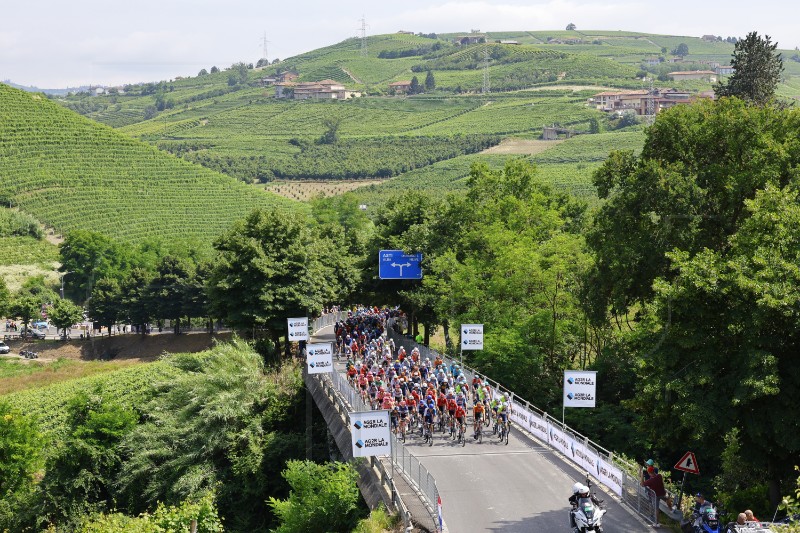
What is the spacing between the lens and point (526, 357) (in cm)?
4184

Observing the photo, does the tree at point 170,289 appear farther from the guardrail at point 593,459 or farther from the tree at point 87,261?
the guardrail at point 593,459

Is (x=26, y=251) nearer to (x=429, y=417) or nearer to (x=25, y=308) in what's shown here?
(x=25, y=308)

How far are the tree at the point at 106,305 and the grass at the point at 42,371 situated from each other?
379 inches

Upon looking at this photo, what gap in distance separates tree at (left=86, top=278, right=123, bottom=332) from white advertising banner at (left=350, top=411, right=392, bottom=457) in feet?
240

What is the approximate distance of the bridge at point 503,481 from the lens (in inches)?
906

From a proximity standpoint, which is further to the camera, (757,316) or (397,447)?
(397,447)

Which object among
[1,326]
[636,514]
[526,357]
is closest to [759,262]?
[636,514]

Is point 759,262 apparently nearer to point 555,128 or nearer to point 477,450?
point 477,450

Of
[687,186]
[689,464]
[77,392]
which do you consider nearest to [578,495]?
[689,464]

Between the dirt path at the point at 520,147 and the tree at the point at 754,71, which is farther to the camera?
the dirt path at the point at 520,147

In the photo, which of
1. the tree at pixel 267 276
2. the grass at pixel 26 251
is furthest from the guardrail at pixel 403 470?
the grass at pixel 26 251

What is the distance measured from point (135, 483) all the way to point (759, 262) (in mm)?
25661

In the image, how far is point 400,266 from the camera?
51.3 meters

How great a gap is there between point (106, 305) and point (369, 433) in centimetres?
7529
